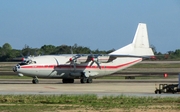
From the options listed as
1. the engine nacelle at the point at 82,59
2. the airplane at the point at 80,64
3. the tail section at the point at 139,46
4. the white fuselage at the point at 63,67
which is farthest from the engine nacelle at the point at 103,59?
the tail section at the point at 139,46

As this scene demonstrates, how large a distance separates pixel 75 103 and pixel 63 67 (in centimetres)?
3211

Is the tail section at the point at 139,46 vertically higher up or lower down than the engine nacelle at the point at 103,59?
higher up

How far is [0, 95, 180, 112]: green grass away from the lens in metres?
33.4

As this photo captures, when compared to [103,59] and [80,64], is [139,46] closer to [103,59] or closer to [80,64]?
[103,59]

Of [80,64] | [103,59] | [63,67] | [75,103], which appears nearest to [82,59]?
[80,64]

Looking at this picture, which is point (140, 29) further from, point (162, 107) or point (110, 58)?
point (162, 107)

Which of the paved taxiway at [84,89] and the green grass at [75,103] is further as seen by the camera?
the paved taxiway at [84,89]

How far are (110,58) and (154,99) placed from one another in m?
31.6

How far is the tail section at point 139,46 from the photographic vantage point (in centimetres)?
7562

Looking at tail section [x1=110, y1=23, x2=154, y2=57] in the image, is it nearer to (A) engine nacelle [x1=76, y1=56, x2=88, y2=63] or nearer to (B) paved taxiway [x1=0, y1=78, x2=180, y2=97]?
(A) engine nacelle [x1=76, y1=56, x2=88, y2=63]

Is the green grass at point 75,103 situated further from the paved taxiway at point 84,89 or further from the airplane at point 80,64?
the airplane at point 80,64

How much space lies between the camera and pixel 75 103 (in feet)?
119

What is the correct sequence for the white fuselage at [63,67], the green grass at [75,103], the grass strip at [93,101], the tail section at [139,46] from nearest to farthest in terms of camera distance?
the green grass at [75,103]
the grass strip at [93,101]
the white fuselage at [63,67]
the tail section at [139,46]

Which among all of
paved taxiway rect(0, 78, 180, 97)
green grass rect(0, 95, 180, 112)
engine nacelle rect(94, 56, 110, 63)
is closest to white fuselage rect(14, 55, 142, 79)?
engine nacelle rect(94, 56, 110, 63)
